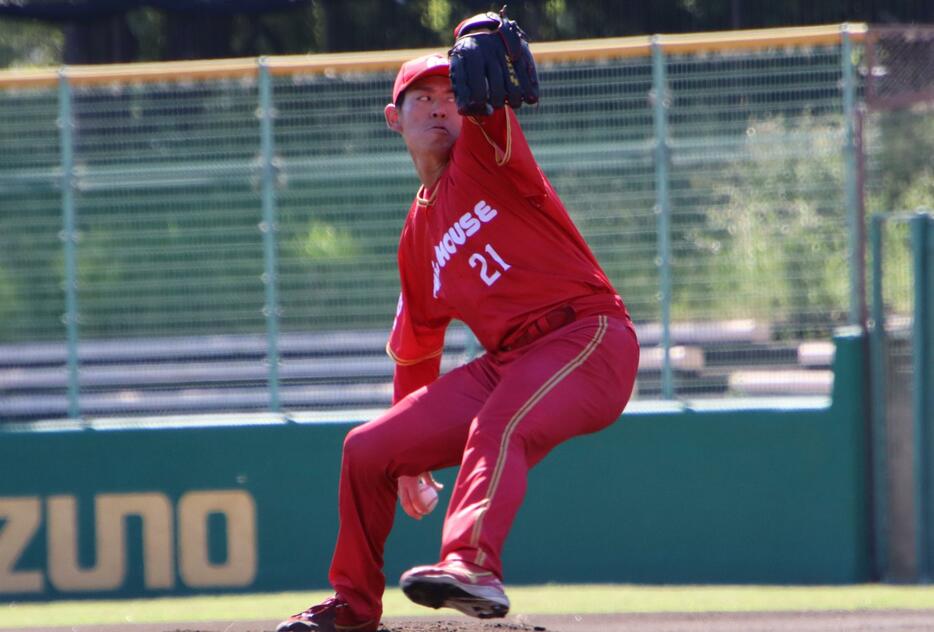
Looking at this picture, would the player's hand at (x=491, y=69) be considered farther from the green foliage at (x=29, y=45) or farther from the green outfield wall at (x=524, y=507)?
the green foliage at (x=29, y=45)

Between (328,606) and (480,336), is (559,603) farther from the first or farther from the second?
(480,336)

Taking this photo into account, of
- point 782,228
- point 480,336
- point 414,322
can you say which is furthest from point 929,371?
point 480,336

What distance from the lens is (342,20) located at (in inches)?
556

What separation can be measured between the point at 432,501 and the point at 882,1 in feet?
32.3

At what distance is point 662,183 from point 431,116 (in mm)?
4085

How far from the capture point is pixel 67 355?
9.20 meters

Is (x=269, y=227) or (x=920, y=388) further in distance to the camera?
(x=269, y=227)

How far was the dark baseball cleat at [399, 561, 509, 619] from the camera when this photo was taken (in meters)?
3.99

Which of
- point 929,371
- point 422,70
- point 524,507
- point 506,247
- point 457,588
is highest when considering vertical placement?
point 422,70

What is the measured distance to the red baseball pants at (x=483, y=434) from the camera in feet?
14.1

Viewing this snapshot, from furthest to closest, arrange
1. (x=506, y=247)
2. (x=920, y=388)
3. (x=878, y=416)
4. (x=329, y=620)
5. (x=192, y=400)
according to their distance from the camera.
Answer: (x=192, y=400) < (x=878, y=416) < (x=920, y=388) < (x=329, y=620) < (x=506, y=247)

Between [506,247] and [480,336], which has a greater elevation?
[506,247]

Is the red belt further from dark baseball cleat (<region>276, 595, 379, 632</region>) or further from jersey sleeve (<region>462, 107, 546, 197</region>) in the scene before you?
dark baseball cleat (<region>276, 595, 379, 632</region>)

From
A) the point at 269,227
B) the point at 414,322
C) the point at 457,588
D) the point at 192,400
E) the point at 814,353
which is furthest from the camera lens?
the point at 192,400
